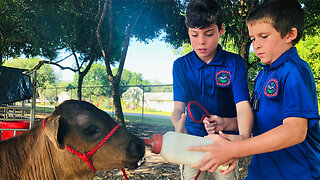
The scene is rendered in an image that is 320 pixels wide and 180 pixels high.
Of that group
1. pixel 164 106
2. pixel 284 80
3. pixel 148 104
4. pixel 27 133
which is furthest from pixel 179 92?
pixel 148 104

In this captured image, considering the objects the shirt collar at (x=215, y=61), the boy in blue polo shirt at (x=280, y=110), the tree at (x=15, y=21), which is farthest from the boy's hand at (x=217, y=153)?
the tree at (x=15, y=21)

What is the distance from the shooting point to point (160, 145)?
1459 mm

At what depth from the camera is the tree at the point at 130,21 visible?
1155 centimetres

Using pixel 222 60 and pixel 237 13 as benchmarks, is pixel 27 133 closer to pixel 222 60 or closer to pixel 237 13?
pixel 222 60

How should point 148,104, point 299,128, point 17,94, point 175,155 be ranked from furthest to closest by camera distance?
point 148,104 < point 17,94 < point 175,155 < point 299,128

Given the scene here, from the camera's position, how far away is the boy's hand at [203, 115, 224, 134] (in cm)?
184

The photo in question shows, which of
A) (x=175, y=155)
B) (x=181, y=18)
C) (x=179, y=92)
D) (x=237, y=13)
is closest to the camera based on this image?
(x=175, y=155)

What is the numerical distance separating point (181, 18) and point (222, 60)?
40.7 feet

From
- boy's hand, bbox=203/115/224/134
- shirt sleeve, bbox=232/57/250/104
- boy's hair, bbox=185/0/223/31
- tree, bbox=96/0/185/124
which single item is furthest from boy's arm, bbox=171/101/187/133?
tree, bbox=96/0/185/124

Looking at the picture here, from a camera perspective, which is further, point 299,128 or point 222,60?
point 222,60

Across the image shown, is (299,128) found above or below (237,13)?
below

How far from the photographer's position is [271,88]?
154 cm

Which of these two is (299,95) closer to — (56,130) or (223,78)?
(223,78)

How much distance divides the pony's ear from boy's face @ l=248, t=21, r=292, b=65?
→ 5.36 ft
